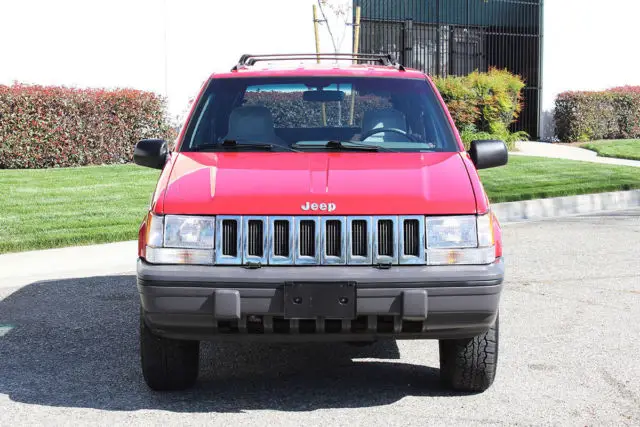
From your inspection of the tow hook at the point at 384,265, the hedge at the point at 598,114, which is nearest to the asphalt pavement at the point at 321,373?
the tow hook at the point at 384,265

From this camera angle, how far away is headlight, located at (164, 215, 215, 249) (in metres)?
5.11

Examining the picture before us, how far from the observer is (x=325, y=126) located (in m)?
6.58

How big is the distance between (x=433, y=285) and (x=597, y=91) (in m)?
25.0

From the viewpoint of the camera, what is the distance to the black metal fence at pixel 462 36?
2689cm

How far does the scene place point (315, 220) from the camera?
5.08m

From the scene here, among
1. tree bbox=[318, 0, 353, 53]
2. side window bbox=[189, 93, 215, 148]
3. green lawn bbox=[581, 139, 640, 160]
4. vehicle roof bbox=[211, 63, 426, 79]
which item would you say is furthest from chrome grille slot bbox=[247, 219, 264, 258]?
green lawn bbox=[581, 139, 640, 160]

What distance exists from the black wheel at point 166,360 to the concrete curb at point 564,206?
348 inches

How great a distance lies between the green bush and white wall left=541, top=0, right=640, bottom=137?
17.4 ft

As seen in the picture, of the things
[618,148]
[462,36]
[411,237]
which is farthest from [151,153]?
[462,36]

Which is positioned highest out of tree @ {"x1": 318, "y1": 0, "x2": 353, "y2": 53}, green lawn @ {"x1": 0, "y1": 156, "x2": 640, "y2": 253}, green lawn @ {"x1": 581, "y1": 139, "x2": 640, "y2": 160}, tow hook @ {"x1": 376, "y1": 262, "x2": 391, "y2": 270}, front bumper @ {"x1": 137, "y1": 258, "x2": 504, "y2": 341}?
tree @ {"x1": 318, "y1": 0, "x2": 353, "y2": 53}

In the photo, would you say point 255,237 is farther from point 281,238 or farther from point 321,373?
point 321,373

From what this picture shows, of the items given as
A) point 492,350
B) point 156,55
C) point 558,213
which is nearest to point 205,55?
point 156,55

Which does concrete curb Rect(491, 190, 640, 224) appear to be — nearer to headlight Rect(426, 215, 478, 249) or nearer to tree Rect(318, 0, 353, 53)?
tree Rect(318, 0, 353, 53)

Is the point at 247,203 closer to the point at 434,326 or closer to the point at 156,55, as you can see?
the point at 434,326
